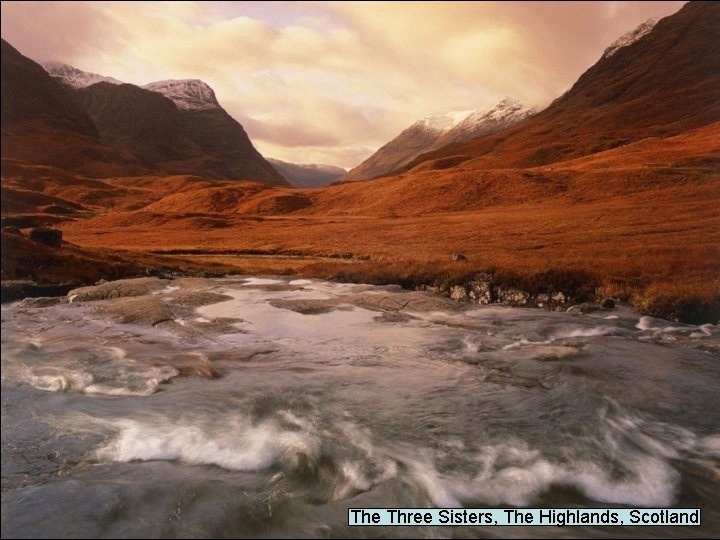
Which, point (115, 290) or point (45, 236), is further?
point (45, 236)

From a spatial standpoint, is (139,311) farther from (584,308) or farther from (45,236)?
(584,308)

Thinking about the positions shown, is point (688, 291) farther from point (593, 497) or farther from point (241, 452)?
point (241, 452)

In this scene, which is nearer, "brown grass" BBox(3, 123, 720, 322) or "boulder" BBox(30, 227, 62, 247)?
"boulder" BBox(30, 227, 62, 247)

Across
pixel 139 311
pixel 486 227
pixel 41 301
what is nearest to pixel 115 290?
pixel 41 301

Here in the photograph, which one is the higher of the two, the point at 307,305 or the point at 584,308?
the point at 584,308

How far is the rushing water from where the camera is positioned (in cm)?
702

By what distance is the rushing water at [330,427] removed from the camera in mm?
7016

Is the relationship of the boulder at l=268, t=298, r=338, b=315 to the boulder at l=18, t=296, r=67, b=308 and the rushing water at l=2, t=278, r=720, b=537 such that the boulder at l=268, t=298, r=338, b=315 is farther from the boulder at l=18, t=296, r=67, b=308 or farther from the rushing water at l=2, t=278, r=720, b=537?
the boulder at l=18, t=296, r=67, b=308

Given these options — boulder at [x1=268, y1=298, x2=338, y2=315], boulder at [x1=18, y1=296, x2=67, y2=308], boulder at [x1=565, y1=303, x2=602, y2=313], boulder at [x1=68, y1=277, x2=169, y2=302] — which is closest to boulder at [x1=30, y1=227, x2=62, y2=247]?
boulder at [x1=68, y1=277, x2=169, y2=302]

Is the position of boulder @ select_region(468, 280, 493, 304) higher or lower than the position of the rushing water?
higher

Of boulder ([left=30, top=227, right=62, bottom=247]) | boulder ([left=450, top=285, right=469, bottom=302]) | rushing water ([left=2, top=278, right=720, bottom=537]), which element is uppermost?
boulder ([left=30, top=227, right=62, bottom=247])

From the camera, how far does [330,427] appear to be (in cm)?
1048

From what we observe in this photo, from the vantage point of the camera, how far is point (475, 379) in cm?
1438

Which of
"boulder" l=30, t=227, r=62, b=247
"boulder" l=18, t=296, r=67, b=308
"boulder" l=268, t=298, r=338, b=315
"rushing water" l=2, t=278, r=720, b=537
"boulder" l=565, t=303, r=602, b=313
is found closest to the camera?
"rushing water" l=2, t=278, r=720, b=537
